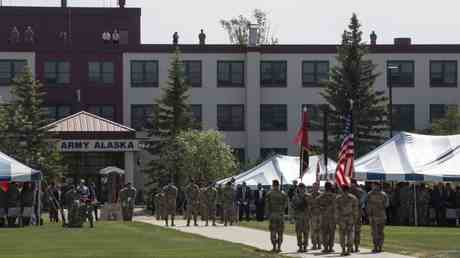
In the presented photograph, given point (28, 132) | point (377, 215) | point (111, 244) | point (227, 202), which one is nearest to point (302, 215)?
point (377, 215)

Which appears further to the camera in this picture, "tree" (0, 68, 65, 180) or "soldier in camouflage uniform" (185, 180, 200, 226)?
"tree" (0, 68, 65, 180)

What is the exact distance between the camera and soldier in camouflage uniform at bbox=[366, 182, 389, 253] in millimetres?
28938

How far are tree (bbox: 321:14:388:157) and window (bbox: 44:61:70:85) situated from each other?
1945cm

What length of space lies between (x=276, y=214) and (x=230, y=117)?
5788cm

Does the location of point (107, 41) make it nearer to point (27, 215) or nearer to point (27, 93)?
point (27, 93)

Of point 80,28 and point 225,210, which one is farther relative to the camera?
point 80,28

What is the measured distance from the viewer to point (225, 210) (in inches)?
1810

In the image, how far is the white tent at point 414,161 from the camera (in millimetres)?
45469

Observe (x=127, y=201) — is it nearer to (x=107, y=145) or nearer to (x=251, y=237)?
(x=251, y=237)

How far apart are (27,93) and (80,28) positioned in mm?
19824

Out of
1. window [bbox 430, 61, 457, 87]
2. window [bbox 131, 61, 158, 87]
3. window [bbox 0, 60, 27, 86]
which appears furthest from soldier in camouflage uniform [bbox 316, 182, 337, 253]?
window [bbox 430, 61, 457, 87]

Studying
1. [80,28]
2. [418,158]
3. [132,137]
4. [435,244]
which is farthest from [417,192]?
[80,28]

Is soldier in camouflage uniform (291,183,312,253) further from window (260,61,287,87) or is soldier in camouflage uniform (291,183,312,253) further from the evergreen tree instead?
window (260,61,287,87)

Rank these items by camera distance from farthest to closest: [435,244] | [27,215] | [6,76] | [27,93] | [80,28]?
[80,28], [6,76], [27,93], [27,215], [435,244]
